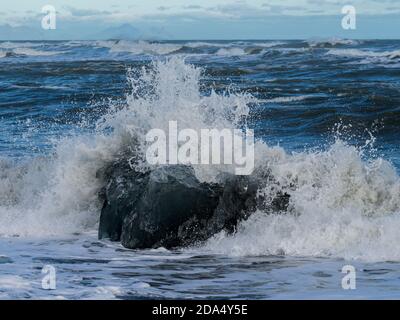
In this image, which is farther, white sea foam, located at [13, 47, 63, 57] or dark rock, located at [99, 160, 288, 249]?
white sea foam, located at [13, 47, 63, 57]

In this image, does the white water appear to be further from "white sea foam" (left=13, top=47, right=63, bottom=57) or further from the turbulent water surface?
"white sea foam" (left=13, top=47, right=63, bottom=57)

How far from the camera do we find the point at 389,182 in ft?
30.6

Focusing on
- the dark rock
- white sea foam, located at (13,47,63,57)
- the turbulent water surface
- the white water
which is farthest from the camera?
white sea foam, located at (13,47,63,57)

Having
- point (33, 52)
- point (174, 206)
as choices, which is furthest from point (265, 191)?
point (33, 52)

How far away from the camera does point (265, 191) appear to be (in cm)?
888

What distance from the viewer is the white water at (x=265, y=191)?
8.08 m

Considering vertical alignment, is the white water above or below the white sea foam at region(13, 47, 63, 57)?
below

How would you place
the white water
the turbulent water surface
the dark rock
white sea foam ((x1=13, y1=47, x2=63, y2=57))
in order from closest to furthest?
the turbulent water surface, the white water, the dark rock, white sea foam ((x1=13, y1=47, x2=63, y2=57))

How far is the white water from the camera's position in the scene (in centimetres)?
808

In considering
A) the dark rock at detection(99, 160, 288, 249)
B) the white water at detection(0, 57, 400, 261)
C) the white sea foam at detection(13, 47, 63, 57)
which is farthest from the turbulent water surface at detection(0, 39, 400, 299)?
the white sea foam at detection(13, 47, 63, 57)

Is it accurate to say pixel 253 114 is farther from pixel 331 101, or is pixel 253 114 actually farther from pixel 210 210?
pixel 210 210

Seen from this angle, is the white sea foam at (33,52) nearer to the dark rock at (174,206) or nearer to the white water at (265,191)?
the white water at (265,191)

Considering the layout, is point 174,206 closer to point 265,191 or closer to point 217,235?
point 217,235
